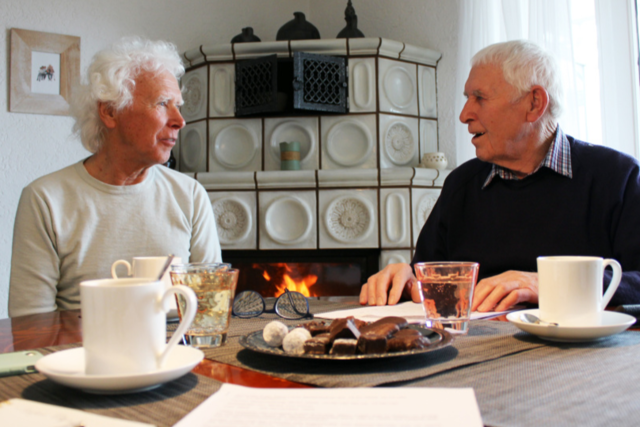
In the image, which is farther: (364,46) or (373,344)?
(364,46)

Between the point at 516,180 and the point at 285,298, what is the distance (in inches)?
34.0

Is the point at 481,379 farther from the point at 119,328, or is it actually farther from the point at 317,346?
the point at 119,328

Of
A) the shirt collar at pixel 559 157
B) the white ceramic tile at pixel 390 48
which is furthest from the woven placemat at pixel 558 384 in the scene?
the white ceramic tile at pixel 390 48

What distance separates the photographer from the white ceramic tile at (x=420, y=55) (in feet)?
11.1

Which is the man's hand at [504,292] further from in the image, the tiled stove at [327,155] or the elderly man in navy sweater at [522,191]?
the tiled stove at [327,155]

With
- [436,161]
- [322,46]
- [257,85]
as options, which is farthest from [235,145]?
[436,161]

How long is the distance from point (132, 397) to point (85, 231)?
112 centimetres

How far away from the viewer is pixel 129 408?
52 cm

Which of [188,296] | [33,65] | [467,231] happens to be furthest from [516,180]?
[33,65]

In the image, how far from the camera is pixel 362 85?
3.36 m

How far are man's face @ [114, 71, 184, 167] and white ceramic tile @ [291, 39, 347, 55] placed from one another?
171 centimetres

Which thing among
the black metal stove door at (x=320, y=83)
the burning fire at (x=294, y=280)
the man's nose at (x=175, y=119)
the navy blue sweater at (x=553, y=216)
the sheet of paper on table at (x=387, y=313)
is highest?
the black metal stove door at (x=320, y=83)

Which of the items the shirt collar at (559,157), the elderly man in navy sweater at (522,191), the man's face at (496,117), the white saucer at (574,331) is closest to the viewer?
the white saucer at (574,331)

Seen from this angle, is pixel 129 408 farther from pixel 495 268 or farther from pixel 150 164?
pixel 150 164
